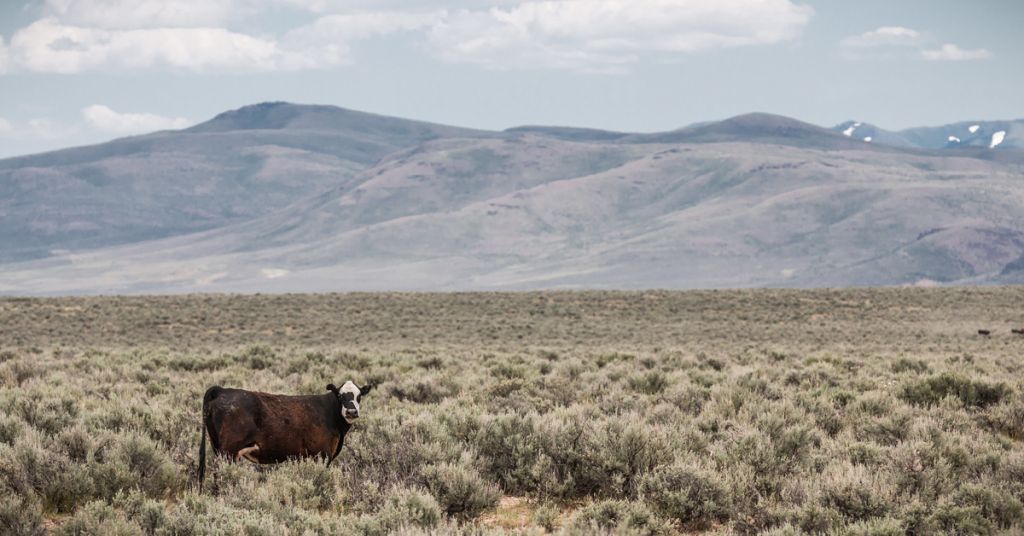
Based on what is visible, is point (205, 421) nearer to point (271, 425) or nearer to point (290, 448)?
point (271, 425)

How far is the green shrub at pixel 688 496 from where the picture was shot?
27.1ft

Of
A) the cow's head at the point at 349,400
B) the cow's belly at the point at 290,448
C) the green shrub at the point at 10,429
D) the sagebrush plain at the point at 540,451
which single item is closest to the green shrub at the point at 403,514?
the sagebrush plain at the point at 540,451

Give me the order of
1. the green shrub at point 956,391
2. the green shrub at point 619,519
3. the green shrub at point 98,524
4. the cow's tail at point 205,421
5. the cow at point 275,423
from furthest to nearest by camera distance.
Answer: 1. the green shrub at point 956,391
2. the cow at point 275,423
3. the cow's tail at point 205,421
4. the green shrub at point 619,519
5. the green shrub at point 98,524

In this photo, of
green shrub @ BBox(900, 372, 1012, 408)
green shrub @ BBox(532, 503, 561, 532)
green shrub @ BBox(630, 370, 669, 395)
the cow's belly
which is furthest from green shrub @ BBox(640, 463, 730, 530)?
green shrub @ BBox(630, 370, 669, 395)

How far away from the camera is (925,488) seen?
27.5 feet

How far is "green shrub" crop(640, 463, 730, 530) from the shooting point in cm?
826

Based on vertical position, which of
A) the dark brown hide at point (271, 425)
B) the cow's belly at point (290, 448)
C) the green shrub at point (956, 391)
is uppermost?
the dark brown hide at point (271, 425)

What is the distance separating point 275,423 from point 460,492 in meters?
1.88

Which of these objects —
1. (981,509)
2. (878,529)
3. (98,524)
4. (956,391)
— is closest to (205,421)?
(98,524)

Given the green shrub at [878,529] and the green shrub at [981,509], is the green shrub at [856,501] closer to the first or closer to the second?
the green shrub at [878,529]

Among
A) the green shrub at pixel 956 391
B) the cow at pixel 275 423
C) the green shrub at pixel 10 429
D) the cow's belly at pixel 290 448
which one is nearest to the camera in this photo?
the cow at pixel 275 423

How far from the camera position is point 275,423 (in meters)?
9.16

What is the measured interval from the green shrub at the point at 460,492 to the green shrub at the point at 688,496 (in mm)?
1312

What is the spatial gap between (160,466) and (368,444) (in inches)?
80.4
